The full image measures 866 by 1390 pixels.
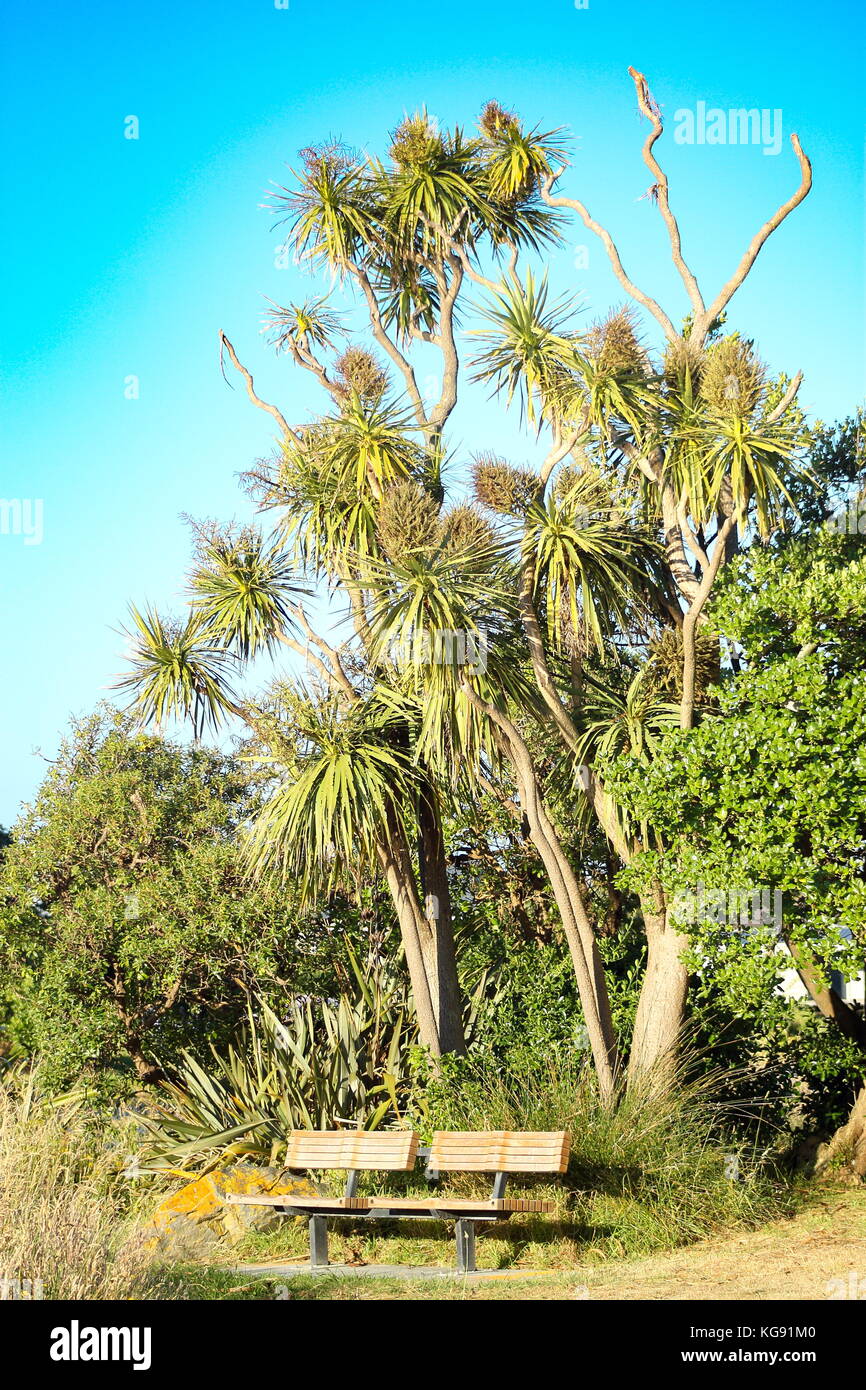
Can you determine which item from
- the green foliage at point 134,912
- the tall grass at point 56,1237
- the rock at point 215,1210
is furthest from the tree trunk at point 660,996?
the tall grass at point 56,1237

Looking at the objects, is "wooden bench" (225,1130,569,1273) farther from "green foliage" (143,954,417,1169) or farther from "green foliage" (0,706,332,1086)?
"green foliage" (0,706,332,1086)

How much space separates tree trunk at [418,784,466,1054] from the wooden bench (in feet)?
→ 6.89

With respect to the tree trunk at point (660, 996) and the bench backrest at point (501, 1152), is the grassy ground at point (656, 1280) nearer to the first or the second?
the bench backrest at point (501, 1152)

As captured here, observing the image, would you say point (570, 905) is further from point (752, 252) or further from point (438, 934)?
point (752, 252)

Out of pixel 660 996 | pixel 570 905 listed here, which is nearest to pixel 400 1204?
pixel 570 905

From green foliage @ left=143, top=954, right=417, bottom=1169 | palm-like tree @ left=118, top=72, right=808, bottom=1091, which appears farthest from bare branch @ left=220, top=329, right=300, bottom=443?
green foliage @ left=143, top=954, right=417, bottom=1169

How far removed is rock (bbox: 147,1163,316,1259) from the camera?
7688 mm

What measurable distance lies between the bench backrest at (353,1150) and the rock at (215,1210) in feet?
1.16

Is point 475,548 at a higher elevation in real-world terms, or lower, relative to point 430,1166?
higher

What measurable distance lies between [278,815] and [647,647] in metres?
3.37

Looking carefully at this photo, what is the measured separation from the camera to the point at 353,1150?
7555mm

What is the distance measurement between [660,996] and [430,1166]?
8.39ft
